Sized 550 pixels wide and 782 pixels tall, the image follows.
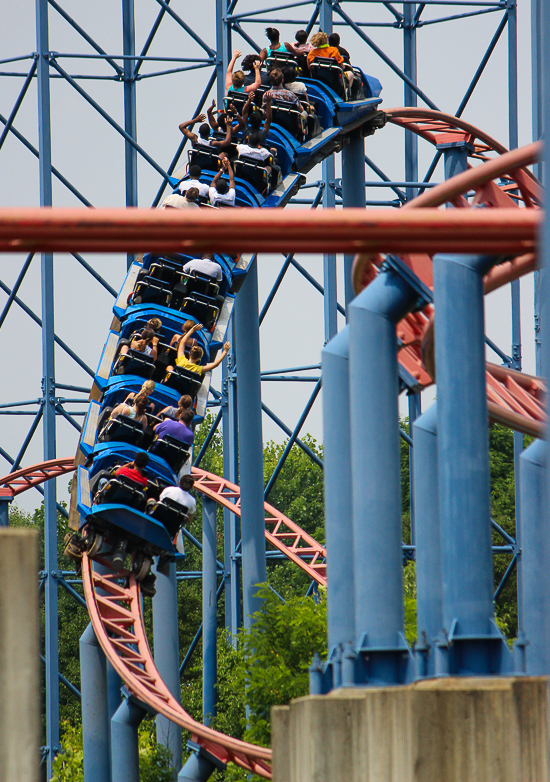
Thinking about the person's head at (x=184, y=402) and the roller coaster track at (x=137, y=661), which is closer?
the person's head at (x=184, y=402)

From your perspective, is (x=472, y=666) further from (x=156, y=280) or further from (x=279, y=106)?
(x=279, y=106)

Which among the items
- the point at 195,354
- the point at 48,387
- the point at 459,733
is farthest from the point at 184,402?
the point at 48,387

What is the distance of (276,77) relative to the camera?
464 inches

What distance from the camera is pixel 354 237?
6.30 ft

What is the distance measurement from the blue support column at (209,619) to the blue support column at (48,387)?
7.13ft

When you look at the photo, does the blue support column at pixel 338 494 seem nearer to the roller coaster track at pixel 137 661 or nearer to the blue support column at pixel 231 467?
the roller coaster track at pixel 137 661

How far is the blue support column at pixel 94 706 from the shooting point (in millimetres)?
11797

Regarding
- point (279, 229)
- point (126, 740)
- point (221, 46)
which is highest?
point (221, 46)

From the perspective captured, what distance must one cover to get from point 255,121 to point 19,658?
1014 centimetres

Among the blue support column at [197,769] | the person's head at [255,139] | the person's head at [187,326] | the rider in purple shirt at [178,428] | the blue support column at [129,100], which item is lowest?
the blue support column at [197,769]

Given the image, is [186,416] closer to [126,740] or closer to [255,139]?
[255,139]

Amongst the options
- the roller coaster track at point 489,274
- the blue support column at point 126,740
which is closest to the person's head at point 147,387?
the roller coaster track at point 489,274

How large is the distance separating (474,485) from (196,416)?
542 centimetres

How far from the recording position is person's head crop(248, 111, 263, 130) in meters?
11.5
